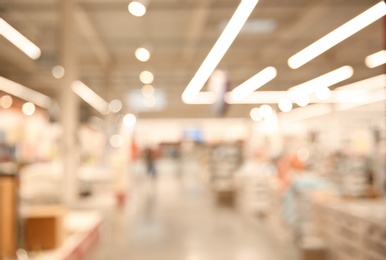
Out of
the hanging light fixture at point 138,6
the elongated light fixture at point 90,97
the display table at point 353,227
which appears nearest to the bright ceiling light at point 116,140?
the elongated light fixture at point 90,97

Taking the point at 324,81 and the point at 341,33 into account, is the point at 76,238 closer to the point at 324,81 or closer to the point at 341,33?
the point at 341,33

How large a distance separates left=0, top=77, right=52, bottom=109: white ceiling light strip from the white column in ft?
19.2

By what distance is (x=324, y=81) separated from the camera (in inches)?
469

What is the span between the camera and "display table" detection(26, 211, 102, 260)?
4555 mm

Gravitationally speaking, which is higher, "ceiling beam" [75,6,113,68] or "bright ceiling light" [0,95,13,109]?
"ceiling beam" [75,6,113,68]

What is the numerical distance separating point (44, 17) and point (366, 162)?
354 inches

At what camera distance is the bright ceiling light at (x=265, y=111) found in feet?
60.6

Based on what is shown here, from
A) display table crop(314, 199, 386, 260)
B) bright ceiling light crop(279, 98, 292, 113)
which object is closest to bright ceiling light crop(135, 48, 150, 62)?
bright ceiling light crop(279, 98, 292, 113)

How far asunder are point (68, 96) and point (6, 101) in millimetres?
7748

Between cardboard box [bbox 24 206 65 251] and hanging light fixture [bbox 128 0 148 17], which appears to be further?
hanging light fixture [bbox 128 0 148 17]

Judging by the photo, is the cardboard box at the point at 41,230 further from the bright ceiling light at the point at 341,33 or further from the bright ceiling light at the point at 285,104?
the bright ceiling light at the point at 285,104

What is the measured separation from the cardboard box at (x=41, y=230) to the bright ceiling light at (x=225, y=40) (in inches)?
134

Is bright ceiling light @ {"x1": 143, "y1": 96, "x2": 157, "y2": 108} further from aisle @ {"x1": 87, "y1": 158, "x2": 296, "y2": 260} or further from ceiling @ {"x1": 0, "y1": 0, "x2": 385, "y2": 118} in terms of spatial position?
aisle @ {"x1": 87, "y1": 158, "x2": 296, "y2": 260}

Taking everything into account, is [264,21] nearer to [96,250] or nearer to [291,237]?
[291,237]
